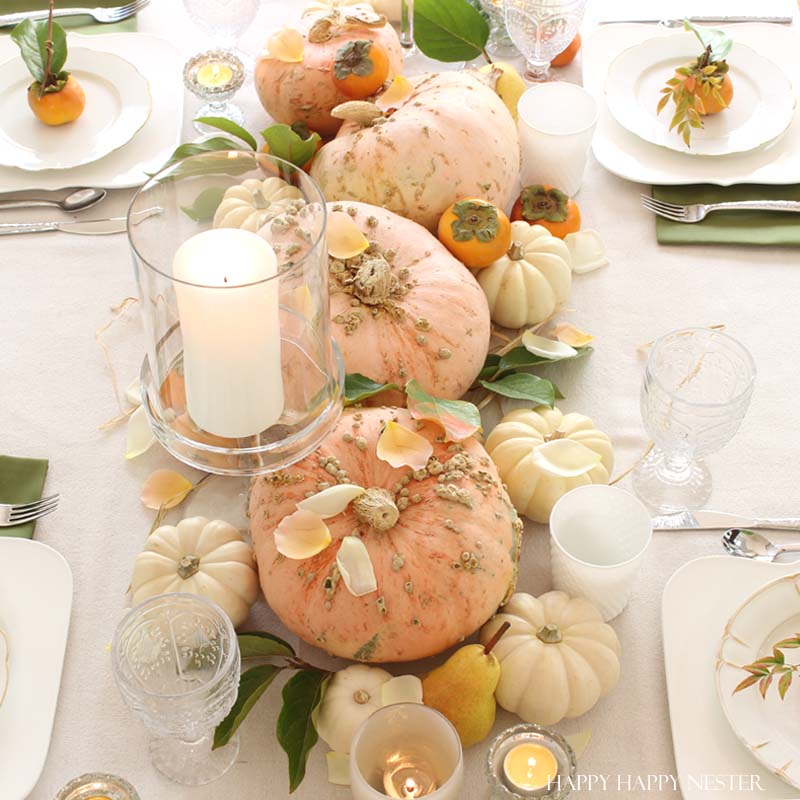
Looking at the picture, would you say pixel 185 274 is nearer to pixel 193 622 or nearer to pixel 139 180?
pixel 193 622

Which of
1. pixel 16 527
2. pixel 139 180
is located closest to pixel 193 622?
pixel 16 527

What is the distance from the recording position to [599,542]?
1.31 meters

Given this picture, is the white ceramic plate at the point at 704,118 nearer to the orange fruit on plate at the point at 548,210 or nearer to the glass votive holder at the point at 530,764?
the orange fruit on plate at the point at 548,210

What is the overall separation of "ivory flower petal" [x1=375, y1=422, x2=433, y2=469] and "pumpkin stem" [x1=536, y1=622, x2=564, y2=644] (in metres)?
0.22

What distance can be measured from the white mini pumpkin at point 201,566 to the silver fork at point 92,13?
122 centimetres

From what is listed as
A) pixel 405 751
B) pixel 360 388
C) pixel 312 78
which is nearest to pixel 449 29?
pixel 312 78

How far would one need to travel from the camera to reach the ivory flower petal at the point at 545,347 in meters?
1.54

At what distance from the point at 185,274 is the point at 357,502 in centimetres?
36

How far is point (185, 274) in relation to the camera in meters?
0.95

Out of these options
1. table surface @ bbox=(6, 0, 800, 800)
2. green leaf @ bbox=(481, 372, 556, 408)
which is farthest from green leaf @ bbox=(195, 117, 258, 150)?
green leaf @ bbox=(481, 372, 556, 408)

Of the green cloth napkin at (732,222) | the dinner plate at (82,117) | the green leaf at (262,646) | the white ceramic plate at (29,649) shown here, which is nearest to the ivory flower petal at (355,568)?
the green leaf at (262,646)

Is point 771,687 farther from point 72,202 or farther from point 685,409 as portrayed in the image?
point 72,202

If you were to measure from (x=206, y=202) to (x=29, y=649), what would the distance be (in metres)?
0.55

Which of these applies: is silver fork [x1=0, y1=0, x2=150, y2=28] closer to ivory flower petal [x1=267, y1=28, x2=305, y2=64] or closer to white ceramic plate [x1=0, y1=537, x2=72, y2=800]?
ivory flower petal [x1=267, y1=28, x2=305, y2=64]
